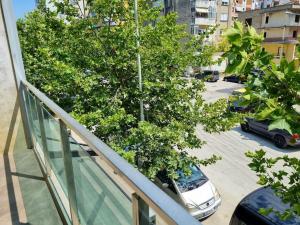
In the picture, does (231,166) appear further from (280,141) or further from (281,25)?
(281,25)

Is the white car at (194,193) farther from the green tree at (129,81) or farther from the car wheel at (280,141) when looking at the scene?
the car wheel at (280,141)

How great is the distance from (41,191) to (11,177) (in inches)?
25.4

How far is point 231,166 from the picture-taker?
11117 mm

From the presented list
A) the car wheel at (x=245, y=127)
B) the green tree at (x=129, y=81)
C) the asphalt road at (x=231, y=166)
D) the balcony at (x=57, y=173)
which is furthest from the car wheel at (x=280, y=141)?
the balcony at (x=57, y=173)

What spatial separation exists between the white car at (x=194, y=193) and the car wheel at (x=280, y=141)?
6212mm

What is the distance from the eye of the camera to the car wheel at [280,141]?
12758 millimetres

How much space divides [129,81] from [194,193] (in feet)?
12.1

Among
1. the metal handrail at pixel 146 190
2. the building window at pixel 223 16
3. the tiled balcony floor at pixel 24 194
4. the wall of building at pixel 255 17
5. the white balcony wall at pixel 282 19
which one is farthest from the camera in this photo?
the building window at pixel 223 16

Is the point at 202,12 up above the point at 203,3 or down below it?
below

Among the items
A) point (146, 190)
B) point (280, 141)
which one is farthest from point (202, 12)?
point (146, 190)

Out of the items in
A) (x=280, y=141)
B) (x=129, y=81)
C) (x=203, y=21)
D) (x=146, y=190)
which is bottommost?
(x=280, y=141)

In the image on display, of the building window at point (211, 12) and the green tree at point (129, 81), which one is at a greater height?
the building window at point (211, 12)

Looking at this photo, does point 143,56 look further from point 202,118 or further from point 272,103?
point 272,103

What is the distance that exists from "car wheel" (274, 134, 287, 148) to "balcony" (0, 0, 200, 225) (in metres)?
11.6
